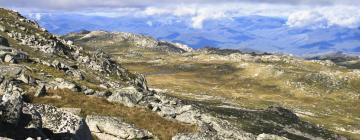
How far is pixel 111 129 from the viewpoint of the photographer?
3844 centimetres

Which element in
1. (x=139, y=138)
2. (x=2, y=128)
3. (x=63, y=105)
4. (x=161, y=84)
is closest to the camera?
(x=2, y=128)

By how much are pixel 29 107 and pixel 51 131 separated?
1.91 metres

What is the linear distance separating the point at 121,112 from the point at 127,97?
820cm

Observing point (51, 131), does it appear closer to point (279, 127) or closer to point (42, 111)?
point (42, 111)

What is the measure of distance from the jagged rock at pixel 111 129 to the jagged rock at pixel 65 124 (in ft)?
22.4

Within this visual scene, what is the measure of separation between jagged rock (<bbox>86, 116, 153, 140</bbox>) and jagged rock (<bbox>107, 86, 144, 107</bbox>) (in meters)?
11.5

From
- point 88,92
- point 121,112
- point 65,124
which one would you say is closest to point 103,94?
point 88,92

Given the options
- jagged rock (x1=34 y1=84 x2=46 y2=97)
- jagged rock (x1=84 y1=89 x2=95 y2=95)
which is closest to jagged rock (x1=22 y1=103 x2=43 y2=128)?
jagged rock (x1=34 y1=84 x2=46 y2=97)

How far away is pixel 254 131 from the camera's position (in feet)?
202

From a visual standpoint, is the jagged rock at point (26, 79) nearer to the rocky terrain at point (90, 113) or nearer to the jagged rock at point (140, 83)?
the rocky terrain at point (90, 113)

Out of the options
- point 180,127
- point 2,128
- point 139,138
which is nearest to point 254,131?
point 180,127

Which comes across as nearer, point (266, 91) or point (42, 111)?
point (42, 111)

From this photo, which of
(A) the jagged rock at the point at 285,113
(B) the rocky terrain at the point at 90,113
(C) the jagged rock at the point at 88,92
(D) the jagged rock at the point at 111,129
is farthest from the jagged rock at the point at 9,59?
(A) the jagged rock at the point at 285,113

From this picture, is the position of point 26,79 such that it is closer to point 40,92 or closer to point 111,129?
point 40,92
